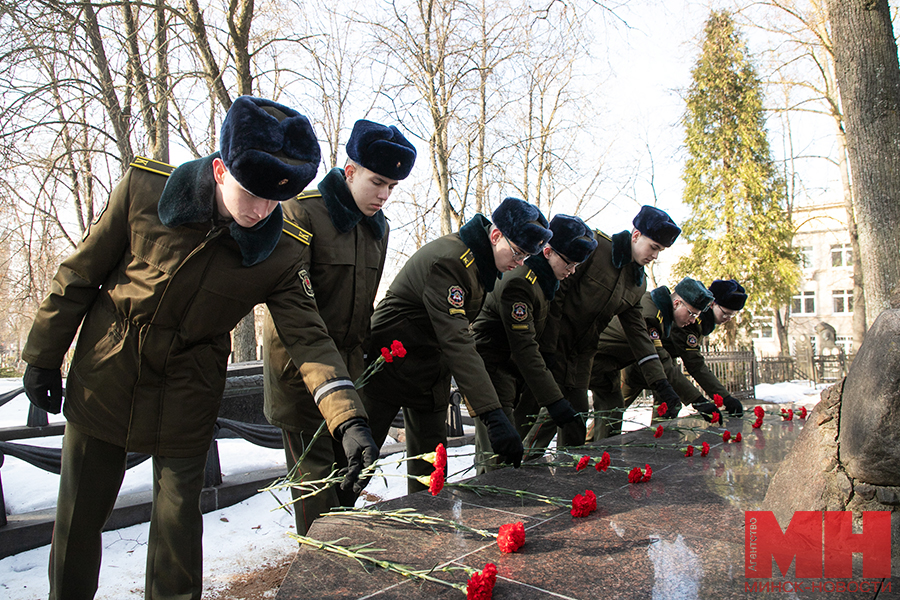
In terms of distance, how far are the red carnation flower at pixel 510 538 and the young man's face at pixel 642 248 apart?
11.3ft

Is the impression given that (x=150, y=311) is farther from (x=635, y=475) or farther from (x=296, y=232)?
(x=635, y=475)

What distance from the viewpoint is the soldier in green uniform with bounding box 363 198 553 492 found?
3246 mm

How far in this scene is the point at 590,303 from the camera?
4703 millimetres

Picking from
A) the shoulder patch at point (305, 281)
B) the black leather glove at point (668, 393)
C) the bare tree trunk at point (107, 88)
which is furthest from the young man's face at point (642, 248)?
the bare tree trunk at point (107, 88)

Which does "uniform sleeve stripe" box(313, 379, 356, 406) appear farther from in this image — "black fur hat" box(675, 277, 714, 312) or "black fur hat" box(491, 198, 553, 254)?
"black fur hat" box(675, 277, 714, 312)

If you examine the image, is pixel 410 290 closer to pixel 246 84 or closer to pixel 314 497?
pixel 314 497

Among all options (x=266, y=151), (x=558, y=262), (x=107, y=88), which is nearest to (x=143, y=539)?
(x=266, y=151)

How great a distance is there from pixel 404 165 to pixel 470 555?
179cm

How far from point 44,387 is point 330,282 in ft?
3.95

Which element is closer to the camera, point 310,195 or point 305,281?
point 305,281

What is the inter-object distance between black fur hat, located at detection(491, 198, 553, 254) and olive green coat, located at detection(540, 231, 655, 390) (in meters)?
1.42

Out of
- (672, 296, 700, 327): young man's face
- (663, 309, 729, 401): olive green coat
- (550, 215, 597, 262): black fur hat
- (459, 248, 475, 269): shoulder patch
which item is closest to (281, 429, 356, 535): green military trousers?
(459, 248, 475, 269): shoulder patch

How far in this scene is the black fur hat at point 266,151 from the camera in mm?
2049

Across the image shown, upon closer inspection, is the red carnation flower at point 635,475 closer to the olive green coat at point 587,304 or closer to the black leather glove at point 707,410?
the olive green coat at point 587,304
